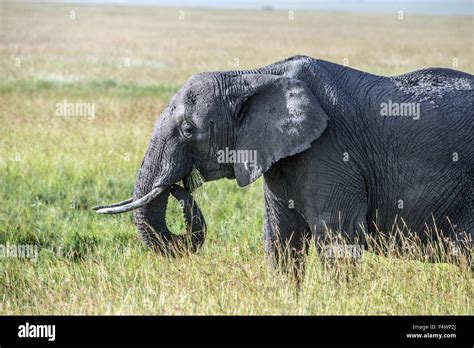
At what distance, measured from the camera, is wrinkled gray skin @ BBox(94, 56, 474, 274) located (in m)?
6.79

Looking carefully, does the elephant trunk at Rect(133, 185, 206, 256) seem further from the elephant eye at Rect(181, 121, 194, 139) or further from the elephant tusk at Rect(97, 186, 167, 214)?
the elephant eye at Rect(181, 121, 194, 139)

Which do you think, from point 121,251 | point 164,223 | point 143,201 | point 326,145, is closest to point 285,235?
point 326,145

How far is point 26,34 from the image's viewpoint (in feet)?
165

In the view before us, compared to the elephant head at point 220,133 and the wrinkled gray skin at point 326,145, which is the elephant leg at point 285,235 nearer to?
the wrinkled gray skin at point 326,145

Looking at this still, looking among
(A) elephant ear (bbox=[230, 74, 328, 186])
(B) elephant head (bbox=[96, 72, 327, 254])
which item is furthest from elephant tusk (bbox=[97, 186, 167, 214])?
(A) elephant ear (bbox=[230, 74, 328, 186])

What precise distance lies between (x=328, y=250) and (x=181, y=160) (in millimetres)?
1211

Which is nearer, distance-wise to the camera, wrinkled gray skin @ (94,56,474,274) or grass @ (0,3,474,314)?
grass @ (0,3,474,314)

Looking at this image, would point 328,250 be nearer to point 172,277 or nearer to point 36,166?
point 172,277

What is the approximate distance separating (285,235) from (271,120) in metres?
A: 0.97

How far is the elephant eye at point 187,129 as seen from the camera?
6777 mm

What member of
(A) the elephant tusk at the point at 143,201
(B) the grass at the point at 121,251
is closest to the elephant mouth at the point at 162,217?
(A) the elephant tusk at the point at 143,201

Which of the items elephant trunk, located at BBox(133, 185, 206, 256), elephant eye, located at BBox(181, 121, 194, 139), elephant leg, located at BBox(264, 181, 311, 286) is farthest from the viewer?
elephant leg, located at BBox(264, 181, 311, 286)

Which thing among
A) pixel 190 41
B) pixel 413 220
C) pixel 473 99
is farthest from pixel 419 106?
pixel 190 41

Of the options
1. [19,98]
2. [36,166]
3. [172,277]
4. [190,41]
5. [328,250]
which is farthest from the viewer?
[190,41]
